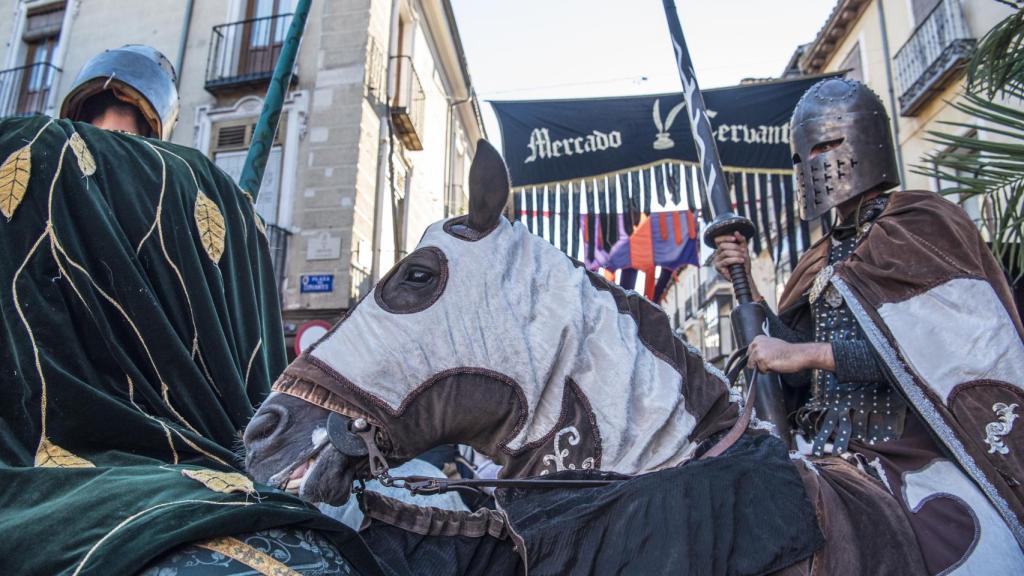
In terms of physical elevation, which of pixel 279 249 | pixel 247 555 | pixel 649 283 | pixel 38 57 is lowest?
pixel 247 555

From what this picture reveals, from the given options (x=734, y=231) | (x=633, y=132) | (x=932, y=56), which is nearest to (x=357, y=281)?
(x=633, y=132)

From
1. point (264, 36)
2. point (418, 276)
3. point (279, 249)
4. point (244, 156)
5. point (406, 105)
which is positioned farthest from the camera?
point (406, 105)

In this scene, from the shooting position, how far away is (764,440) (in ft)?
5.13

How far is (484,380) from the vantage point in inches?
57.6

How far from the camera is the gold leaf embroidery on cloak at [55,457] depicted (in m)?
Answer: 1.42

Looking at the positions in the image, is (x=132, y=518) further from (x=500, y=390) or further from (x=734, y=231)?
(x=734, y=231)

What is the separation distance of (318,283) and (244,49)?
174 inches

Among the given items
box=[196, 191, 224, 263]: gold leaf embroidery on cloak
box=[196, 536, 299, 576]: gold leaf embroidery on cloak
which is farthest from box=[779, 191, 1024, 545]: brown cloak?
box=[196, 191, 224, 263]: gold leaf embroidery on cloak

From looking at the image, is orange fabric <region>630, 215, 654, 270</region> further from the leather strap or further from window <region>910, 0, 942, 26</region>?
window <region>910, 0, 942, 26</region>

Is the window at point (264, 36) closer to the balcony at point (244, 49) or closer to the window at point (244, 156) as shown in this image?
the balcony at point (244, 49)

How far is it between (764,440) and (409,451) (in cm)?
77

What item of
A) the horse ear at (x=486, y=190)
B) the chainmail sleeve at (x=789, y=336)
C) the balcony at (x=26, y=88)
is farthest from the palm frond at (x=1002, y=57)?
the balcony at (x=26, y=88)

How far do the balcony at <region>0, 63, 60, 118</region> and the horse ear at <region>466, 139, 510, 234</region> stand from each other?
13812mm

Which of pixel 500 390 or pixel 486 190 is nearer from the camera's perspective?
pixel 500 390
